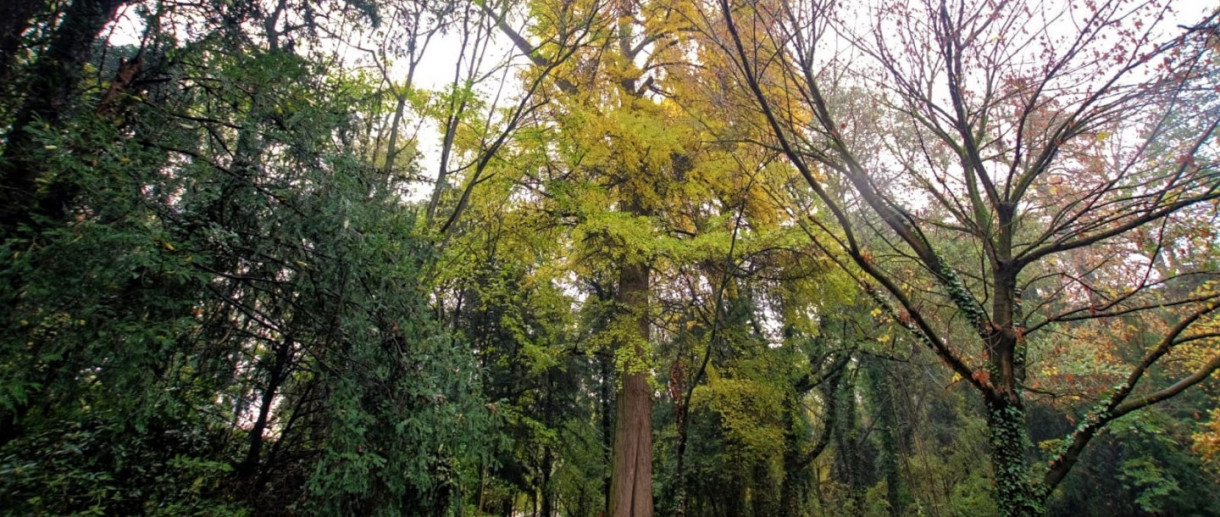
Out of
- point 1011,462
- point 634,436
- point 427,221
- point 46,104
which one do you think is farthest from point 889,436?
point 46,104

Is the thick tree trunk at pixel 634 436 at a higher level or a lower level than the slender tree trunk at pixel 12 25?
lower

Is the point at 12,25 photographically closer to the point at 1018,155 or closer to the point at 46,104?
the point at 46,104

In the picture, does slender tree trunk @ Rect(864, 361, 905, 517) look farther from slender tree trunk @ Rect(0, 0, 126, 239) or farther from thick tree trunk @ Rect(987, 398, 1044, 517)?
slender tree trunk @ Rect(0, 0, 126, 239)

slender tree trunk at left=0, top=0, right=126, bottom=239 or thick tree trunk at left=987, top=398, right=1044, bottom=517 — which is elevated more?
slender tree trunk at left=0, top=0, right=126, bottom=239

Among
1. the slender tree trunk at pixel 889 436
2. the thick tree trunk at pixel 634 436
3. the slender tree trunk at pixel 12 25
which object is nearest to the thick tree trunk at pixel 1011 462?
the thick tree trunk at pixel 634 436

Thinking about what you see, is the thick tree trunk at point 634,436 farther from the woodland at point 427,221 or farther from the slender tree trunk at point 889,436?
the slender tree trunk at point 889,436

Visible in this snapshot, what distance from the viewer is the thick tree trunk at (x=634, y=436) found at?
7070mm

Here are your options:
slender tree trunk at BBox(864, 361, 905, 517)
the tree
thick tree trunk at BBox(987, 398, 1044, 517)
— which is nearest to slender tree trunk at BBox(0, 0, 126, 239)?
the tree

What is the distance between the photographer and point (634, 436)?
739 cm

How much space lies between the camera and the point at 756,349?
916 centimetres

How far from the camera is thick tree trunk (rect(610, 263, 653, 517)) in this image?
707 cm

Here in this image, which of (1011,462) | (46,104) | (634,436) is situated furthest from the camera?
(634,436)

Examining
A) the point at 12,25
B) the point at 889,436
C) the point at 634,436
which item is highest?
the point at 12,25

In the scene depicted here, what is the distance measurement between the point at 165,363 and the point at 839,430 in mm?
15510
